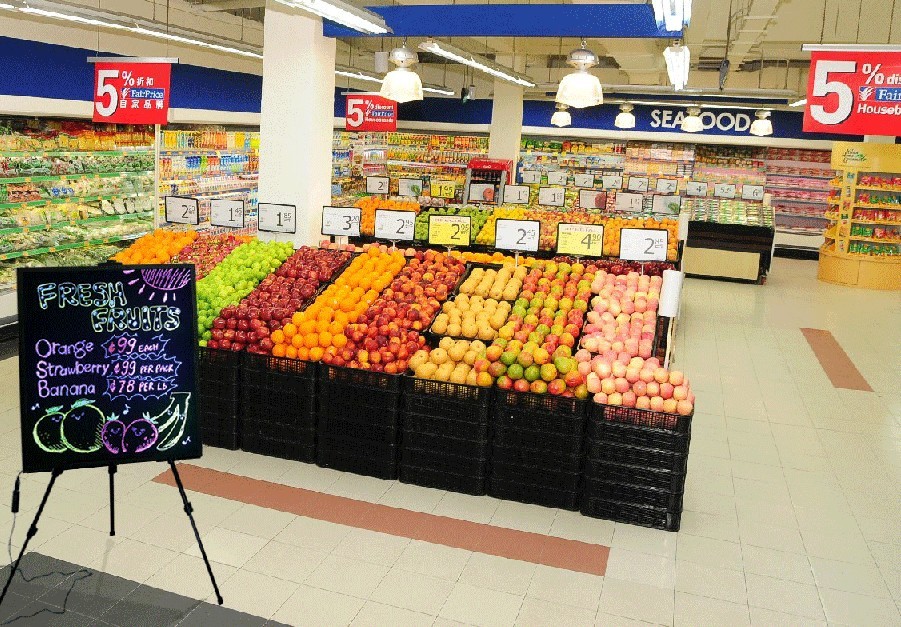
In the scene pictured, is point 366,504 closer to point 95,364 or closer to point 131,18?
point 95,364

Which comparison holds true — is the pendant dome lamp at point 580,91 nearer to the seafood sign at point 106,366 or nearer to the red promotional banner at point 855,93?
the red promotional banner at point 855,93

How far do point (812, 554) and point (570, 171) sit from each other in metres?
16.7

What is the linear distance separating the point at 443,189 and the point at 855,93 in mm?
10298

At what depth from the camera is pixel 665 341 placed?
6367 mm

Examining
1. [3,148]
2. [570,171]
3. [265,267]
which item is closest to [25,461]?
[265,267]

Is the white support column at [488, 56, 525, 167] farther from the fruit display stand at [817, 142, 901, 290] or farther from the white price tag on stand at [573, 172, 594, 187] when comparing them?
the fruit display stand at [817, 142, 901, 290]

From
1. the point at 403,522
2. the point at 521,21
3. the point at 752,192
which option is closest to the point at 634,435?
the point at 403,522

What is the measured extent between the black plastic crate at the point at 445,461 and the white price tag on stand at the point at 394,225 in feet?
13.1

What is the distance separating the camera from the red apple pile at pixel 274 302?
19.7 feet

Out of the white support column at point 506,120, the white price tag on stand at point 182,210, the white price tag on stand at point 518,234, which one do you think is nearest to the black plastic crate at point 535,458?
the white price tag on stand at point 518,234

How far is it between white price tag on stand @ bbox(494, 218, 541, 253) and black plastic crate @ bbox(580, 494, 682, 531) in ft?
13.0

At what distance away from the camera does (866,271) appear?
592 inches

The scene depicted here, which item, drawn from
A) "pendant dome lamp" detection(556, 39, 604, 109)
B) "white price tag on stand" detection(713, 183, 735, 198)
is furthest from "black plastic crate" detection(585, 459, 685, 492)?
"white price tag on stand" detection(713, 183, 735, 198)

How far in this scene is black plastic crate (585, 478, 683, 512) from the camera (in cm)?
509
